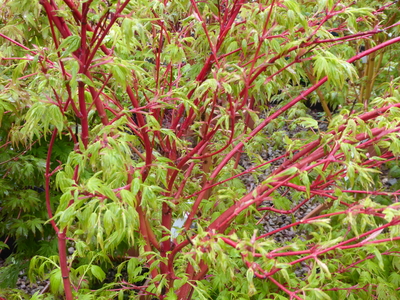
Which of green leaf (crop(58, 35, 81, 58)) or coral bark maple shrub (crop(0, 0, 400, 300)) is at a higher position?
green leaf (crop(58, 35, 81, 58))

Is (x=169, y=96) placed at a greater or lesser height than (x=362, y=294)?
greater

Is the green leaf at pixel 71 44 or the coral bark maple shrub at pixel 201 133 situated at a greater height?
the green leaf at pixel 71 44

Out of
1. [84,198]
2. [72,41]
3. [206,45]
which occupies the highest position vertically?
[72,41]

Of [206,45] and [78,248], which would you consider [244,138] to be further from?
[78,248]

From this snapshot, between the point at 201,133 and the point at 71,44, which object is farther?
the point at 201,133

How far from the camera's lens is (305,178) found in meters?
1.51

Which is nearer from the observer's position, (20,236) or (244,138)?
(244,138)

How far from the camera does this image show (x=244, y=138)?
211 cm

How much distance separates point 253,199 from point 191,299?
849 mm

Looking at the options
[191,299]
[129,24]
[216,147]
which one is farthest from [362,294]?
[129,24]

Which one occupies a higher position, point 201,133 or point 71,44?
point 71,44

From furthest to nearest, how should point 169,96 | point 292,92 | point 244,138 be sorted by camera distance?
1. point 292,92
2. point 244,138
3. point 169,96

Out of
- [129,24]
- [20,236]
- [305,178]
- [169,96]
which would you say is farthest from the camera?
[20,236]

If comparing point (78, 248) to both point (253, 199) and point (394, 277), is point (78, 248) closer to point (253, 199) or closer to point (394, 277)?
point (253, 199)
